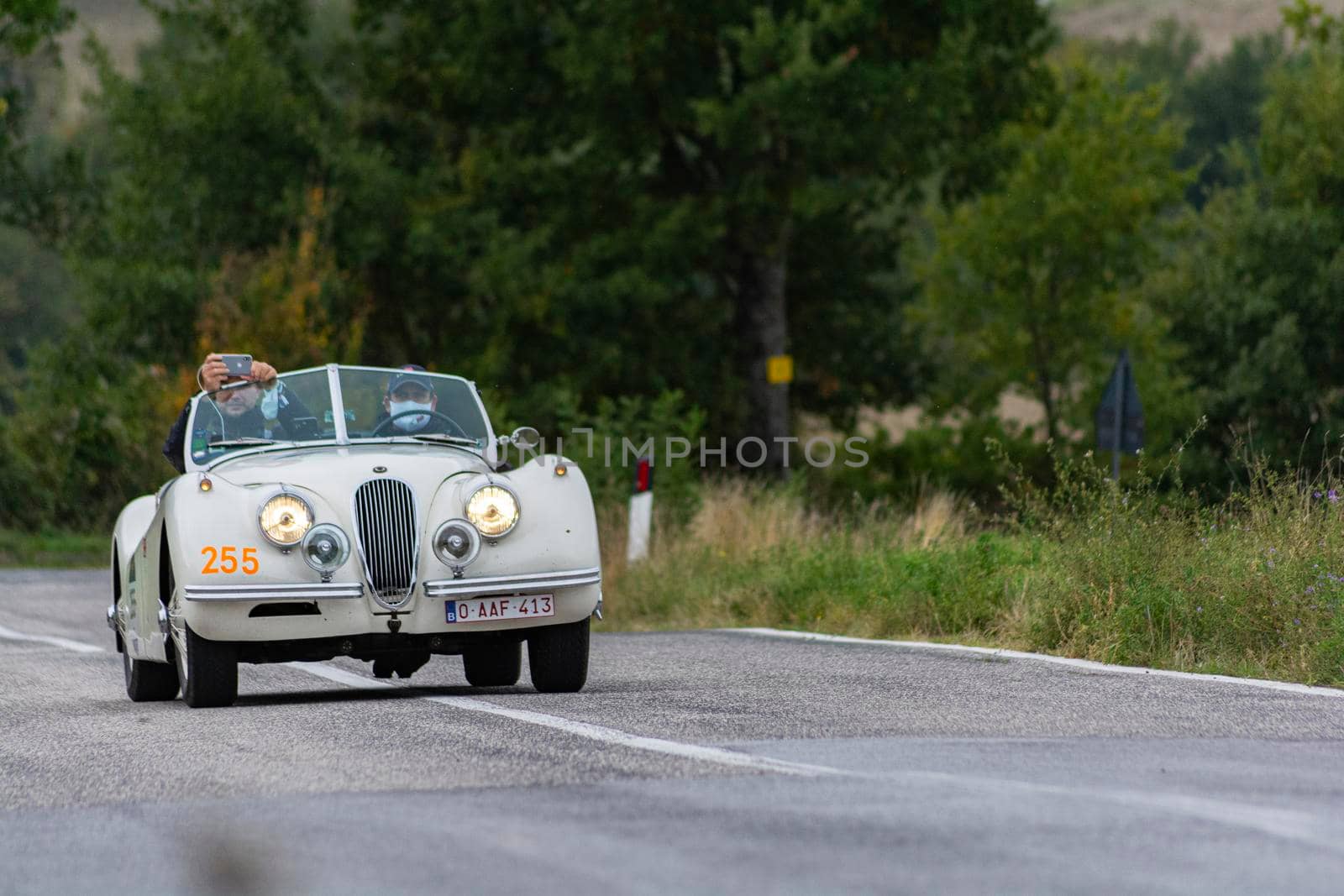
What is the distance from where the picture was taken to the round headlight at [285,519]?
391 inches

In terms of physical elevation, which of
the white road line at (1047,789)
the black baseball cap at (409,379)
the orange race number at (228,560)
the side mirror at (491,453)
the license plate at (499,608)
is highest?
the black baseball cap at (409,379)

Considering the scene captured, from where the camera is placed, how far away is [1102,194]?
52906mm

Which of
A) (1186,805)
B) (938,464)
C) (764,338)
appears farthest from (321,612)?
(938,464)

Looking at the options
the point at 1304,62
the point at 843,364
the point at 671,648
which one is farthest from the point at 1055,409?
the point at 671,648

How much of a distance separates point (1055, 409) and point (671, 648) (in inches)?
1657

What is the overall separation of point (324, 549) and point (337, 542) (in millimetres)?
67

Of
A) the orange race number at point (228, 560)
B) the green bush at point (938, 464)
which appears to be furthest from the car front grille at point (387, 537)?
the green bush at point (938, 464)

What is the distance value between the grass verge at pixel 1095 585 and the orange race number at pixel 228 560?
4403 mm

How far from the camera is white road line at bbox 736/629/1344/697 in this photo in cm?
981

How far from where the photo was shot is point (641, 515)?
63.3ft

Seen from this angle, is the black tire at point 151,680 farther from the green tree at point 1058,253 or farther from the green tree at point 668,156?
the green tree at point 1058,253

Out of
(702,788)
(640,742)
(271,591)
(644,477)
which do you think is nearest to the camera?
(702,788)

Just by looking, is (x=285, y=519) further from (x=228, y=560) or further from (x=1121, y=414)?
(x=1121, y=414)

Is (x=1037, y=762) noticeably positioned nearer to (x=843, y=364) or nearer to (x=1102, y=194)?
(x=843, y=364)
